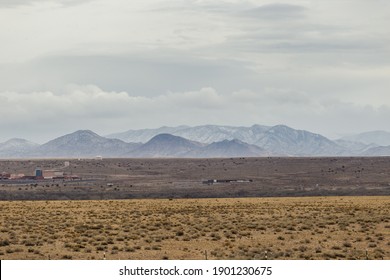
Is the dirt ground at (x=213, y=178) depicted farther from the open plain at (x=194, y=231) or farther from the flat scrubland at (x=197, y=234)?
the flat scrubland at (x=197, y=234)

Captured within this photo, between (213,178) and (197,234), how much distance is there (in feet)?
359

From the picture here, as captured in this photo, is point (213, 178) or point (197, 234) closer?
point (197, 234)

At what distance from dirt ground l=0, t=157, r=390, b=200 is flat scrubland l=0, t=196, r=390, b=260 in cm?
4753

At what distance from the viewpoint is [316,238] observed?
42812 millimetres

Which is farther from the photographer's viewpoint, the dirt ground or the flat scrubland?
the dirt ground

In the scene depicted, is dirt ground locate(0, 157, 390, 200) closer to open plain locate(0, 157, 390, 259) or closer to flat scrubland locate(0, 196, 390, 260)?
open plain locate(0, 157, 390, 259)

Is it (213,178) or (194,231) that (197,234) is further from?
(213,178)

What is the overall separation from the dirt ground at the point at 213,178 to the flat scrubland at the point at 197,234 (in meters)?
47.5

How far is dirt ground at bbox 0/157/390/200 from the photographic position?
370 ft

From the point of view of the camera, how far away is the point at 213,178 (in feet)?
504

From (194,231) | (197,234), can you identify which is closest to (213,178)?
(194,231)

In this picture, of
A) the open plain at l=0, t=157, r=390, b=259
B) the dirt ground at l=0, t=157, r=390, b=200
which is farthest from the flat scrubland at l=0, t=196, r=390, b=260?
the dirt ground at l=0, t=157, r=390, b=200
